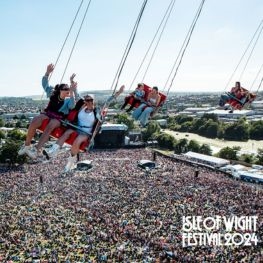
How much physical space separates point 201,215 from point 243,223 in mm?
2993

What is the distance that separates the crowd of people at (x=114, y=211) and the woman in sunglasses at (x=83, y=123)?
33.2 feet

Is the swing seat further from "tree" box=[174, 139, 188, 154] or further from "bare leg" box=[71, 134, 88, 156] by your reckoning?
"tree" box=[174, 139, 188, 154]

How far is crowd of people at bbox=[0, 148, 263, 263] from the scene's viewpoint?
2142 cm

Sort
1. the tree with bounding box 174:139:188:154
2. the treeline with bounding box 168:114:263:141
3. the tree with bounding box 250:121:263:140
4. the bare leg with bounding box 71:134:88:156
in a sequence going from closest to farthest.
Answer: the bare leg with bounding box 71:134:88:156 < the tree with bounding box 174:139:188:154 < the treeline with bounding box 168:114:263:141 < the tree with bounding box 250:121:263:140

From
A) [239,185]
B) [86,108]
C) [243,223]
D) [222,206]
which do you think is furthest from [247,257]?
[239,185]

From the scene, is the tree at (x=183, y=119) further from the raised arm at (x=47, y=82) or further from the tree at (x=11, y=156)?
the raised arm at (x=47, y=82)

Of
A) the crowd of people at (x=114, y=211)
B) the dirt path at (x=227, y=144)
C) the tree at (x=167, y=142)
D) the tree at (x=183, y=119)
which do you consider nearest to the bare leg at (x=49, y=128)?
the crowd of people at (x=114, y=211)

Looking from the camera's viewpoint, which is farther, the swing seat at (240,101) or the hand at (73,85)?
the swing seat at (240,101)

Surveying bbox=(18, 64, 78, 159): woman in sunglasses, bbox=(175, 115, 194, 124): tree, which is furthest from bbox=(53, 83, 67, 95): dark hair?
bbox=(175, 115, 194, 124): tree

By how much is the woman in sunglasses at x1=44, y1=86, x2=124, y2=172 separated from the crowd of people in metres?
10.1

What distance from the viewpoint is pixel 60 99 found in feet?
40.3

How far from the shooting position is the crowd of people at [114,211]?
21.4 metres

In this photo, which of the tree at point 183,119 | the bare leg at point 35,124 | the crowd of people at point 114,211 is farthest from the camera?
the tree at point 183,119

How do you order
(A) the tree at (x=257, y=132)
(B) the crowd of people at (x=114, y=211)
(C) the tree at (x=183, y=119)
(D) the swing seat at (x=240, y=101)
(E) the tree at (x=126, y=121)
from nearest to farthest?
(B) the crowd of people at (x=114, y=211) < (D) the swing seat at (x=240, y=101) < (A) the tree at (x=257, y=132) < (E) the tree at (x=126, y=121) < (C) the tree at (x=183, y=119)
